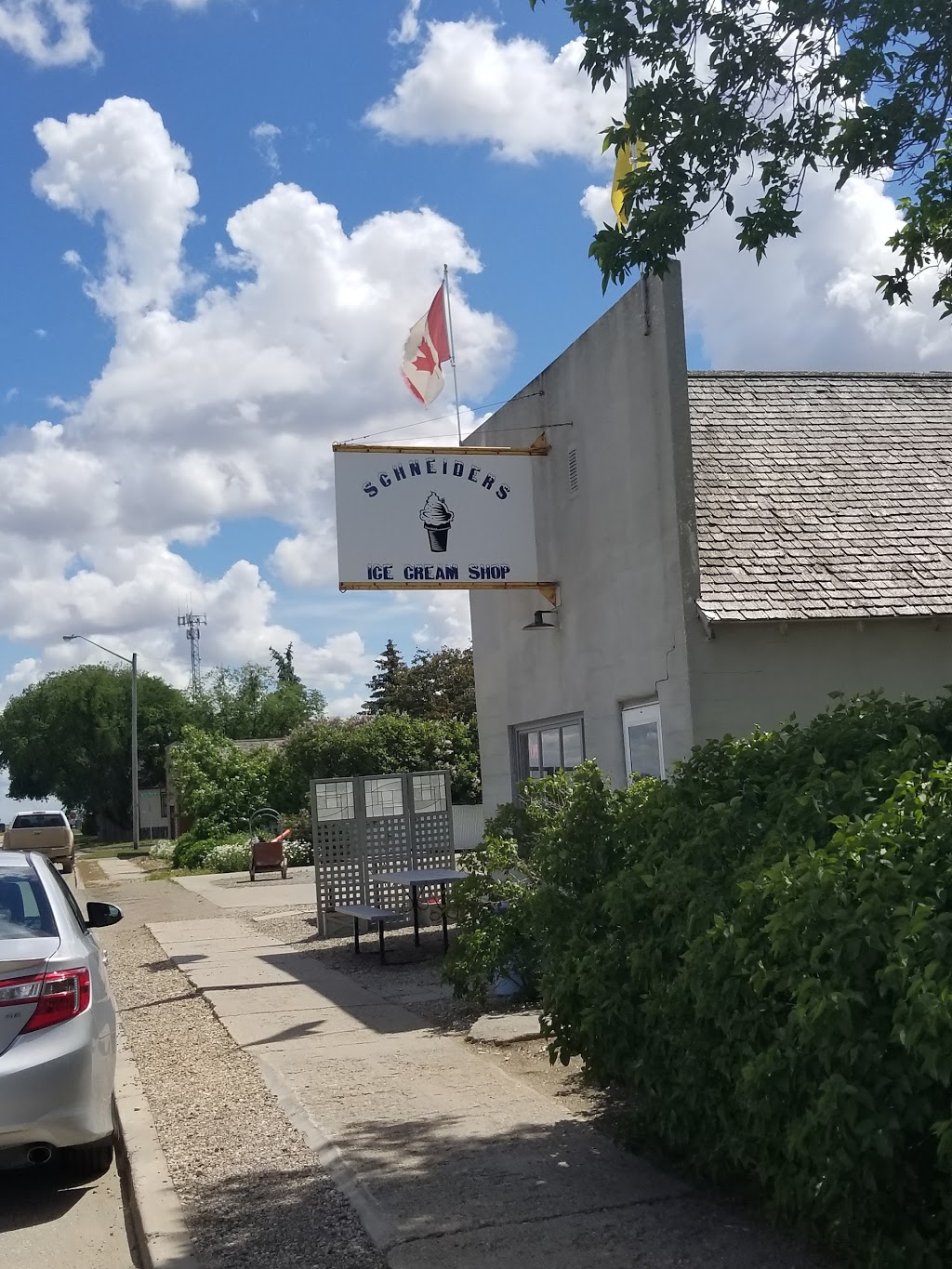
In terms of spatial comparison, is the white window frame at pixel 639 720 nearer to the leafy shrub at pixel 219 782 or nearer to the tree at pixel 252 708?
the leafy shrub at pixel 219 782

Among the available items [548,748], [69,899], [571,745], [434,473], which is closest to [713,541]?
[434,473]

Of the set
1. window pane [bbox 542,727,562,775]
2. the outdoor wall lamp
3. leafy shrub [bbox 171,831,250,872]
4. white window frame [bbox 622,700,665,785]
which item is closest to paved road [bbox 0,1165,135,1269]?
white window frame [bbox 622,700,665,785]

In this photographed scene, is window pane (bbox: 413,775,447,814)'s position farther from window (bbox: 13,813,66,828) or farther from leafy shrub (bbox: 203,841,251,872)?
window (bbox: 13,813,66,828)

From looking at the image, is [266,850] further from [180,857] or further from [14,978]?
[14,978]

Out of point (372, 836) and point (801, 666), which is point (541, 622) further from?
point (372, 836)

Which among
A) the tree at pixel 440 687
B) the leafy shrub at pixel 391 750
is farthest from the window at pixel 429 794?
the tree at pixel 440 687

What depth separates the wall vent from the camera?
1189 centimetres

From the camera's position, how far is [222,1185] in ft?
18.7

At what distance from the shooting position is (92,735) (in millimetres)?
69125

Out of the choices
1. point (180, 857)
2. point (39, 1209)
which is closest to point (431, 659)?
point (180, 857)

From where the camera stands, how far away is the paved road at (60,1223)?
5184 millimetres

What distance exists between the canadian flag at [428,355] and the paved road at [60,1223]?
363 inches

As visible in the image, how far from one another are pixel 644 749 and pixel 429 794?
16.0 ft

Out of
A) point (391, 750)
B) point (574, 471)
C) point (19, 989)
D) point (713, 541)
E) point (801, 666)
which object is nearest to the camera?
point (19, 989)
